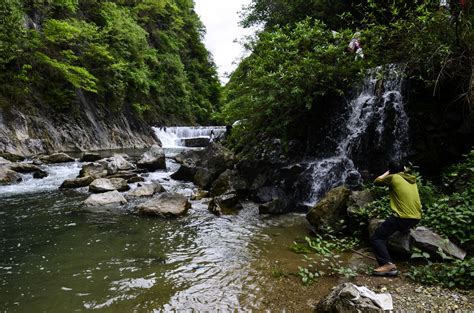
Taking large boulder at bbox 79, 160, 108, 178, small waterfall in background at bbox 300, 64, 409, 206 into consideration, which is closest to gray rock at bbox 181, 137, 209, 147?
large boulder at bbox 79, 160, 108, 178

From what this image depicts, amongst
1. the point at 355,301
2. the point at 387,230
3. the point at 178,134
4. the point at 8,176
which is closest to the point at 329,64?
the point at 387,230

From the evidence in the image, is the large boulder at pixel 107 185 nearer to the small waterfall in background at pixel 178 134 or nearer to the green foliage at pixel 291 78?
A: the green foliage at pixel 291 78

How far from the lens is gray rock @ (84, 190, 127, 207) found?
9.04 meters

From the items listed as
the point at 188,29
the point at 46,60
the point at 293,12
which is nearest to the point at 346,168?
the point at 293,12

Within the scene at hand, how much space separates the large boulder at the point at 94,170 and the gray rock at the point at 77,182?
372 mm

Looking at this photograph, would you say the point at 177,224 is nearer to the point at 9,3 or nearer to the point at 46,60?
the point at 9,3

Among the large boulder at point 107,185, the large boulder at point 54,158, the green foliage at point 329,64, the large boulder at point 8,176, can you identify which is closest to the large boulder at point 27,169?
the large boulder at point 8,176

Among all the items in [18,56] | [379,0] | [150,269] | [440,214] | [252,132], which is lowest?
[150,269]

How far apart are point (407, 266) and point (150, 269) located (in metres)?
4.08

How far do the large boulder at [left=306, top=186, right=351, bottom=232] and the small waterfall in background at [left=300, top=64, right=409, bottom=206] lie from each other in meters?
2.25

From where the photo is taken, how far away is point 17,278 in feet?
15.6

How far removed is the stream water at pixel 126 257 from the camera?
4.23 m

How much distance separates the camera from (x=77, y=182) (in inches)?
445

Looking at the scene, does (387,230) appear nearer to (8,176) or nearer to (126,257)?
(126,257)
